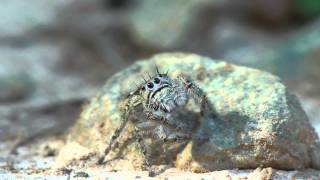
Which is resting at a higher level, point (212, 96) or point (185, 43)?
point (185, 43)

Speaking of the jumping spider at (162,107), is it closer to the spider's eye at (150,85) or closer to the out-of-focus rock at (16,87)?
the spider's eye at (150,85)

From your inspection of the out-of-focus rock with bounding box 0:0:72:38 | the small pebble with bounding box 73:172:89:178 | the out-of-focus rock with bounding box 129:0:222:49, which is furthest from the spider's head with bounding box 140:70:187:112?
the out-of-focus rock with bounding box 0:0:72:38

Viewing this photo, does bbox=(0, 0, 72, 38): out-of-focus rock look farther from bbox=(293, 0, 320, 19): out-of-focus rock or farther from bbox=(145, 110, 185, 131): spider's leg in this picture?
bbox=(145, 110, 185, 131): spider's leg

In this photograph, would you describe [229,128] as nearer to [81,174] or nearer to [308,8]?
[81,174]

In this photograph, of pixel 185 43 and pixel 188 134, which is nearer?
pixel 188 134

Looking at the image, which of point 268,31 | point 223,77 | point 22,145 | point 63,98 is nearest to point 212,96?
point 223,77

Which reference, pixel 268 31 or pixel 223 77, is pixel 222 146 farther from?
pixel 268 31

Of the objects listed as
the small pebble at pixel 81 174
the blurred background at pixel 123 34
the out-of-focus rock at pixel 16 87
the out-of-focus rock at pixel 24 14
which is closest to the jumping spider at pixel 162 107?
the small pebble at pixel 81 174
